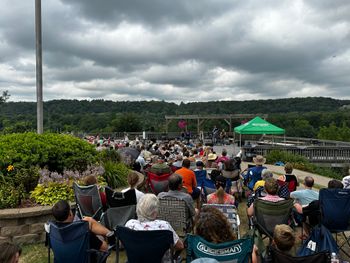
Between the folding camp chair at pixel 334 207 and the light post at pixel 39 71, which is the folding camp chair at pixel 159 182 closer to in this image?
the folding camp chair at pixel 334 207

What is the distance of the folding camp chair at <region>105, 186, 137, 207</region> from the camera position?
3.47 meters

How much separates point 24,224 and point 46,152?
5.33ft

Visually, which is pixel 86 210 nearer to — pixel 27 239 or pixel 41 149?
pixel 27 239

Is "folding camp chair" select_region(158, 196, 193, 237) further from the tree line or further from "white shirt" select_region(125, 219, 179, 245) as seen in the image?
the tree line

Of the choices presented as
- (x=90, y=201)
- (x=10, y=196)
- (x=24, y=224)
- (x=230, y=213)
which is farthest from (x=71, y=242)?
(x=10, y=196)

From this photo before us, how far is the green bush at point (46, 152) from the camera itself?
511cm

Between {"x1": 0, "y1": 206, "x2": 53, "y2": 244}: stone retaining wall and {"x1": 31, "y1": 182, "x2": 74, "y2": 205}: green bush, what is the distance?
0.28 m

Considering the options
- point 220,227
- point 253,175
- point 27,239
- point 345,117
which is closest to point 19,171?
point 27,239

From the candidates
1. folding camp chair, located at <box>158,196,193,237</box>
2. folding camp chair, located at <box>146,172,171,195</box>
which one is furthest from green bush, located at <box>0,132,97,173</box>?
folding camp chair, located at <box>158,196,193,237</box>

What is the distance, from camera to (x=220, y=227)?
95.0 inches

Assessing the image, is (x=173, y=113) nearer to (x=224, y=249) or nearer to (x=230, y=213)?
(x=230, y=213)

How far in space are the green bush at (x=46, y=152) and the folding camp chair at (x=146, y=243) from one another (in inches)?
132

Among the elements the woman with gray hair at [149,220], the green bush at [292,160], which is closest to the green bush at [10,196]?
the woman with gray hair at [149,220]

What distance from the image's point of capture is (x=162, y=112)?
73.1 metres
